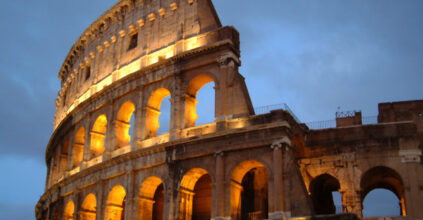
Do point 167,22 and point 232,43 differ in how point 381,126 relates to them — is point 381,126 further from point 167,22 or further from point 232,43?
point 167,22

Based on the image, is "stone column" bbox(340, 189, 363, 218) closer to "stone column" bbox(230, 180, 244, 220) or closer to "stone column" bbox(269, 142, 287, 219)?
"stone column" bbox(269, 142, 287, 219)

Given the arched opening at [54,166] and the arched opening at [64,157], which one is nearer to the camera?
the arched opening at [64,157]

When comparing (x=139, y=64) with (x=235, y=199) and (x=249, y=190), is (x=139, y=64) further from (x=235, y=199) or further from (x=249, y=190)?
(x=235, y=199)

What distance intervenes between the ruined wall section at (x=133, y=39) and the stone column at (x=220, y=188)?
650 centimetres

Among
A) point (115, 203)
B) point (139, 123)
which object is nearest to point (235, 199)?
point (139, 123)

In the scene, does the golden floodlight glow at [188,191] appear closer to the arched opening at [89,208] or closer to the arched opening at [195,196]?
the arched opening at [195,196]

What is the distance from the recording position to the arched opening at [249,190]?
72.6 feet

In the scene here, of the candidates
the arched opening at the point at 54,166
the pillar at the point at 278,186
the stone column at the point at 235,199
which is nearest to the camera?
the pillar at the point at 278,186

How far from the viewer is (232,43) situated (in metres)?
24.5

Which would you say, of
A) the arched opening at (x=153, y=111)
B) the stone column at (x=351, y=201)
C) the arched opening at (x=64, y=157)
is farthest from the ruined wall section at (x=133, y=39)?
the stone column at (x=351, y=201)

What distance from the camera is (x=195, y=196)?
25.6 m

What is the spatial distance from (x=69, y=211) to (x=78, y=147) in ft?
12.7

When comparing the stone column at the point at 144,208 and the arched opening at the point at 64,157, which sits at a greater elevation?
the arched opening at the point at 64,157

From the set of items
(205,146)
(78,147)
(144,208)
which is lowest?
(144,208)
